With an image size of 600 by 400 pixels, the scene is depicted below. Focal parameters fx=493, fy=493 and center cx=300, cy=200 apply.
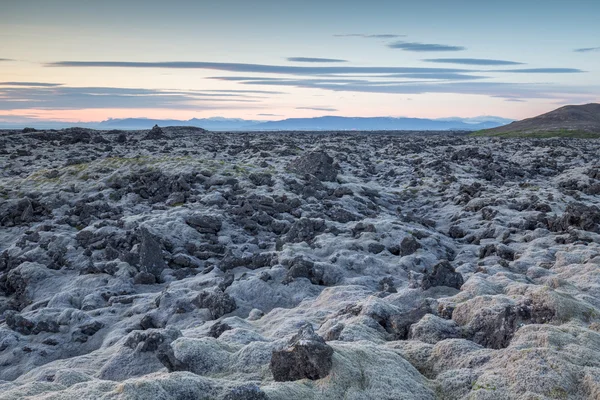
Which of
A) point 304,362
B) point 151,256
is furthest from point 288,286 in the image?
point 304,362

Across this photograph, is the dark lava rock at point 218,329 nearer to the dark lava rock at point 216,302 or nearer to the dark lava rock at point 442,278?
the dark lava rock at point 216,302

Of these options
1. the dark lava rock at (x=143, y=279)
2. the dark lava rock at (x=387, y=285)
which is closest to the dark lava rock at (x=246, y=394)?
the dark lava rock at (x=387, y=285)

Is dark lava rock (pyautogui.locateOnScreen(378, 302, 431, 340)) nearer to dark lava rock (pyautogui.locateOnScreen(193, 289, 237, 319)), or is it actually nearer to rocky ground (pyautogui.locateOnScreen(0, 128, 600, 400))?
rocky ground (pyautogui.locateOnScreen(0, 128, 600, 400))

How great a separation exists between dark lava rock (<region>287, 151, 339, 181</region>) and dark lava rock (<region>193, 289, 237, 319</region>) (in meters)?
24.4

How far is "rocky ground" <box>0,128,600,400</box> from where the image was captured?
10.7m

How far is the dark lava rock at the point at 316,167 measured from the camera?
43.0 meters

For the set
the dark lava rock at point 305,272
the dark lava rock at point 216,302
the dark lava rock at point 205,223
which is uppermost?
the dark lava rock at point 205,223

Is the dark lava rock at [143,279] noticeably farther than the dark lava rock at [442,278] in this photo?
Yes

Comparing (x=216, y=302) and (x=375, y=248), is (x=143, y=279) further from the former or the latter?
(x=375, y=248)

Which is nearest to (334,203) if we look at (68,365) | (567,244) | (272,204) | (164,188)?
(272,204)

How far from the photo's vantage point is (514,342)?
11.9 metres

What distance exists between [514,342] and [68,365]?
12023 mm

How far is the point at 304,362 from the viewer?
10602mm

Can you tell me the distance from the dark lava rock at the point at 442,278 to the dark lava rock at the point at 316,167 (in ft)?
81.3
